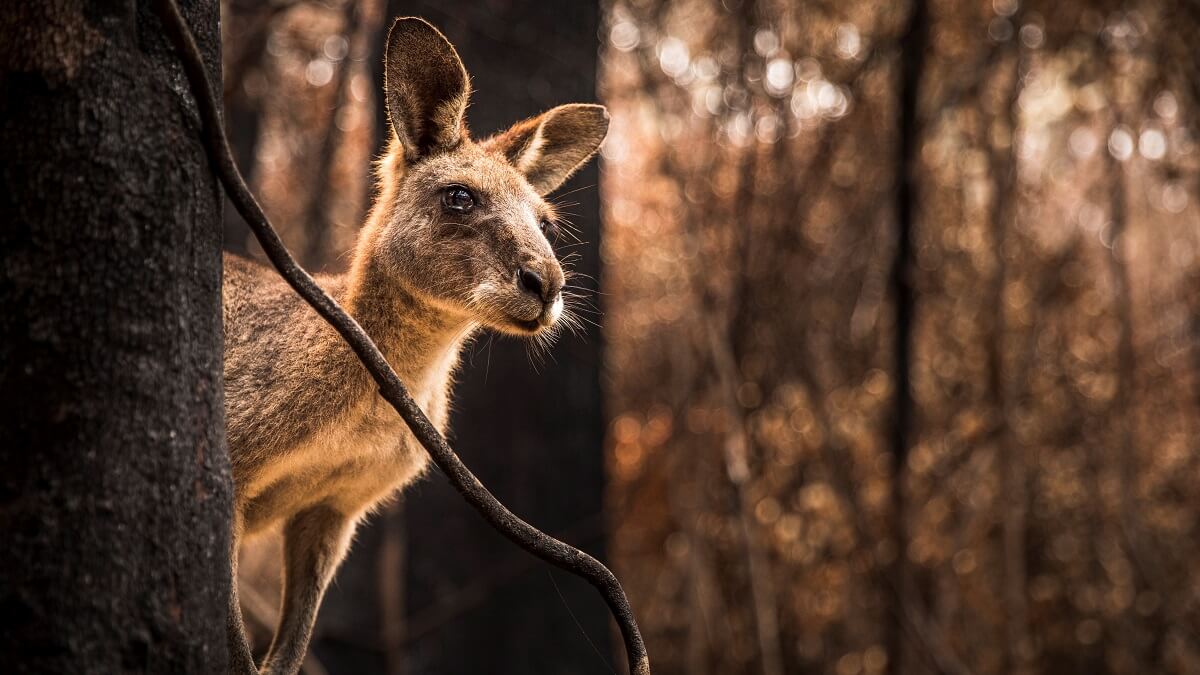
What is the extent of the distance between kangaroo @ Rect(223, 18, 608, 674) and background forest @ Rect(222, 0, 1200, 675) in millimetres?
1979

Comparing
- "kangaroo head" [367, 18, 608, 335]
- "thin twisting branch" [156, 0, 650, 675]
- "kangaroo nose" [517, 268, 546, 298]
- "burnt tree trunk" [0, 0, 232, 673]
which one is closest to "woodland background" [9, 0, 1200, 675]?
"kangaroo head" [367, 18, 608, 335]

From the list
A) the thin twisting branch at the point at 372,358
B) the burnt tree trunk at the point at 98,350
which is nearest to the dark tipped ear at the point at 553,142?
the thin twisting branch at the point at 372,358

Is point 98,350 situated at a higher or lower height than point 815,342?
higher

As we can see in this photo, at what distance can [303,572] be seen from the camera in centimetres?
295

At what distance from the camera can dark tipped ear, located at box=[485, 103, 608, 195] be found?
301 centimetres

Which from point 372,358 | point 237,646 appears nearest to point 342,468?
point 237,646

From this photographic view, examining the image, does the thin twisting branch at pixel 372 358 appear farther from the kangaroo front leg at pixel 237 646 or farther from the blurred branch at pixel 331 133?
the blurred branch at pixel 331 133

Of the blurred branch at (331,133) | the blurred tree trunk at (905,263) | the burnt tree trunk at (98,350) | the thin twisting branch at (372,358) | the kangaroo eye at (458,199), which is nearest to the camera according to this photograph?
the burnt tree trunk at (98,350)

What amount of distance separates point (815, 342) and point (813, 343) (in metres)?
0.05

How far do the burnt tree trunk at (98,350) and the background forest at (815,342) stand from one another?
130 inches

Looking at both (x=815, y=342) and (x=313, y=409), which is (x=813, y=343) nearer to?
(x=815, y=342)

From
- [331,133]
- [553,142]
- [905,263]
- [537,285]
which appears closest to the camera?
[537,285]

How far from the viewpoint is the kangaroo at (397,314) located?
2.72 metres

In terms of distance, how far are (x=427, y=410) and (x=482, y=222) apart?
0.55 m
